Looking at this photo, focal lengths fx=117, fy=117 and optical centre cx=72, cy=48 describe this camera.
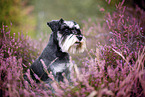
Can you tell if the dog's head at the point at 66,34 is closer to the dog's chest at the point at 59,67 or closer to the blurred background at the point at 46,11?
the dog's chest at the point at 59,67

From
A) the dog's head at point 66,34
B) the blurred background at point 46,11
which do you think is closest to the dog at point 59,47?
the dog's head at point 66,34

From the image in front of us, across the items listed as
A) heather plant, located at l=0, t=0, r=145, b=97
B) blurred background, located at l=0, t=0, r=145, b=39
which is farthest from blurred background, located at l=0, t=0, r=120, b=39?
heather plant, located at l=0, t=0, r=145, b=97

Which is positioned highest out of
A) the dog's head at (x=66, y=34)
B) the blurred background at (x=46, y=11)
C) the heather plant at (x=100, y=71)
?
the blurred background at (x=46, y=11)

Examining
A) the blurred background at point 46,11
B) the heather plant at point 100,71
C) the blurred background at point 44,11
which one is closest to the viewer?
the heather plant at point 100,71

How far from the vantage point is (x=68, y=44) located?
308cm

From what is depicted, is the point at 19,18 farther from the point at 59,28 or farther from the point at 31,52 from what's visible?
the point at 59,28

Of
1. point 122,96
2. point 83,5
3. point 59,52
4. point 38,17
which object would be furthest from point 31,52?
point 38,17

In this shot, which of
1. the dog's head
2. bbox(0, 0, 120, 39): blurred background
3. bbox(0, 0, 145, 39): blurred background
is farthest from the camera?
bbox(0, 0, 120, 39): blurred background

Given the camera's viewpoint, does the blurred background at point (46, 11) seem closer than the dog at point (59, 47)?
No

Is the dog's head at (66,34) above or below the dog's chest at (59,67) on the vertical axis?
above

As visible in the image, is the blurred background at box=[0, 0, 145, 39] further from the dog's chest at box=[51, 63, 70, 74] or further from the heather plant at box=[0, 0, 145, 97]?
the dog's chest at box=[51, 63, 70, 74]

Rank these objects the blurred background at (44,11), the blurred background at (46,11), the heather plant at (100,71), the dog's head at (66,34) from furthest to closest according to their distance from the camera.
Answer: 1. the blurred background at (44,11)
2. the blurred background at (46,11)
3. the dog's head at (66,34)
4. the heather plant at (100,71)

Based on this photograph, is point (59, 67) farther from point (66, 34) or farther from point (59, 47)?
point (66, 34)

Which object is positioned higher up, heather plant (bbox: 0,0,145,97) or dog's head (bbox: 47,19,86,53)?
dog's head (bbox: 47,19,86,53)
